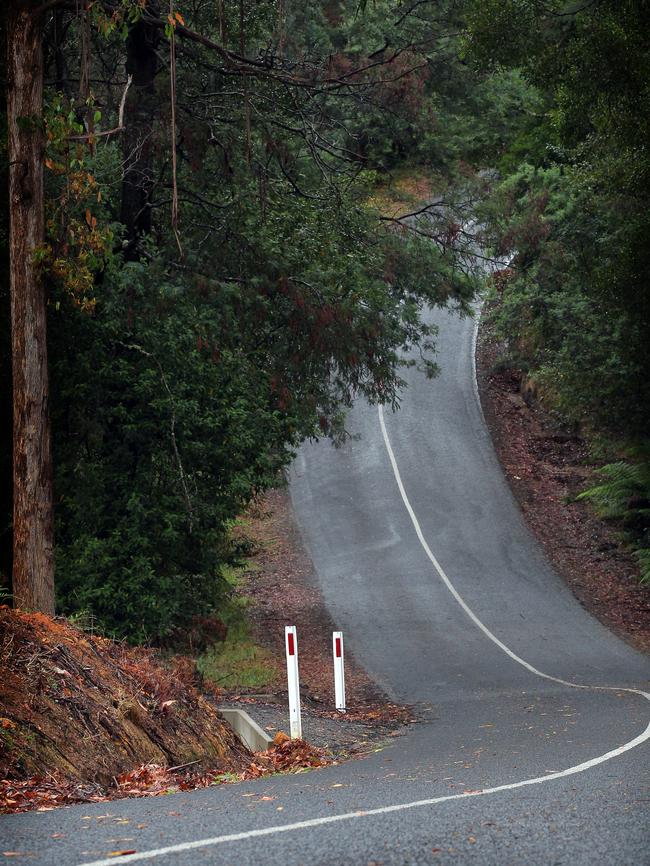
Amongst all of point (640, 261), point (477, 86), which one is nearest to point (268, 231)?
point (640, 261)

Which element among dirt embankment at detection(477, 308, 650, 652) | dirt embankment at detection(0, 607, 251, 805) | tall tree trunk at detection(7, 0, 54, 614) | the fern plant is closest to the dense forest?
tall tree trunk at detection(7, 0, 54, 614)

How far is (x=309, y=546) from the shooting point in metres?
25.6

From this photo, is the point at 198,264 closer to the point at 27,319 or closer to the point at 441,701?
the point at 27,319

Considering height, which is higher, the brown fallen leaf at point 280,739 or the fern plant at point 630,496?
the fern plant at point 630,496

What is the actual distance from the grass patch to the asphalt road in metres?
1.69

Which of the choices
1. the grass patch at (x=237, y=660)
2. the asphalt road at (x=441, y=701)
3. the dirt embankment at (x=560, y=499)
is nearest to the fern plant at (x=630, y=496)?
the dirt embankment at (x=560, y=499)

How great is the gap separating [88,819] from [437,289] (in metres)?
15.6

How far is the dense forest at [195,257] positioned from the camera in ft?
39.4

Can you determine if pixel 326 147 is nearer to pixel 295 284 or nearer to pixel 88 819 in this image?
pixel 295 284

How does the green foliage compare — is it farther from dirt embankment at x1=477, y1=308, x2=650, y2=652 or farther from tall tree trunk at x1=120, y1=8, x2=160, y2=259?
tall tree trunk at x1=120, y1=8, x2=160, y2=259

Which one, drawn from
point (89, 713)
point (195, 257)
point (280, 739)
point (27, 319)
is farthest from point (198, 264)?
point (89, 713)

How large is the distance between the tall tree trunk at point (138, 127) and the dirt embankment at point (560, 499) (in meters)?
11.5

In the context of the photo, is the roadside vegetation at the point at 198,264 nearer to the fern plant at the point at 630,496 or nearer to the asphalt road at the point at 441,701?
the asphalt road at the point at 441,701

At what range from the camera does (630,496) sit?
26.2 meters
